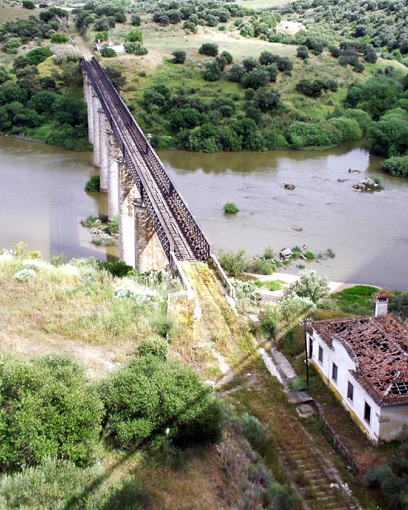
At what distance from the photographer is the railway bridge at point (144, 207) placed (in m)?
18.0

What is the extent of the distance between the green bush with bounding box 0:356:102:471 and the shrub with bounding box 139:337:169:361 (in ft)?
8.69

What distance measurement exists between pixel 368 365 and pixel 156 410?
15.5 ft

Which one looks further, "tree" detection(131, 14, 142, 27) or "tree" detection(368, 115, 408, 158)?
"tree" detection(131, 14, 142, 27)

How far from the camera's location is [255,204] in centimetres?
3462

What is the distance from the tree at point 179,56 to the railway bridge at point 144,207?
22.9 m

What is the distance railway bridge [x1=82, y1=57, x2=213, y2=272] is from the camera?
18016 mm

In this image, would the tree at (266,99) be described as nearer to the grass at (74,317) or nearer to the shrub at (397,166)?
the shrub at (397,166)

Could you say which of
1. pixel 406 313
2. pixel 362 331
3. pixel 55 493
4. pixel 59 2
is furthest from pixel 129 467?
pixel 59 2

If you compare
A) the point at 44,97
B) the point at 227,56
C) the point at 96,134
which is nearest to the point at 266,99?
the point at 227,56

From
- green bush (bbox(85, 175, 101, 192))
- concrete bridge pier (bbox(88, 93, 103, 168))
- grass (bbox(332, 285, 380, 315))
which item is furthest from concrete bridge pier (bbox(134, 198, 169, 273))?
concrete bridge pier (bbox(88, 93, 103, 168))

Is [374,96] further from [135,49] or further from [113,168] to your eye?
[113,168]

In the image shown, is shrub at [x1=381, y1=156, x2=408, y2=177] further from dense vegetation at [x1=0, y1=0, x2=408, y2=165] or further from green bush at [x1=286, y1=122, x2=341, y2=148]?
green bush at [x1=286, y1=122, x2=341, y2=148]

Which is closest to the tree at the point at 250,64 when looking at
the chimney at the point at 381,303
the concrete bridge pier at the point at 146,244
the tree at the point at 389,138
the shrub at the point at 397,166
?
the tree at the point at 389,138

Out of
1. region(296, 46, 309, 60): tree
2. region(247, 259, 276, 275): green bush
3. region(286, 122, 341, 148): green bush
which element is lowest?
region(247, 259, 276, 275): green bush
